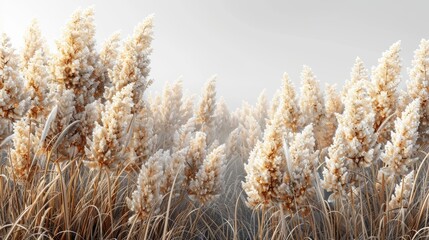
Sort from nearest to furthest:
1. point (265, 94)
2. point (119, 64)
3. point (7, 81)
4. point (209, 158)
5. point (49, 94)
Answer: point (7, 81) → point (49, 94) → point (209, 158) → point (119, 64) → point (265, 94)

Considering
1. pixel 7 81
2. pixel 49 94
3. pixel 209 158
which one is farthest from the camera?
pixel 209 158

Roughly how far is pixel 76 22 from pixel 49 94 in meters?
0.68

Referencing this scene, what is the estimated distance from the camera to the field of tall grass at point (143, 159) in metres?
2.70

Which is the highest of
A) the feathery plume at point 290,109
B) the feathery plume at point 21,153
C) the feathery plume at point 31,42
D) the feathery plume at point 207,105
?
the feathery plume at point 31,42

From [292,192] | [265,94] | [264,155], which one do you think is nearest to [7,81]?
[264,155]

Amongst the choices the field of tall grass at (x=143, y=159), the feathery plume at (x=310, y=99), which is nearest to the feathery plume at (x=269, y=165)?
the field of tall grass at (x=143, y=159)

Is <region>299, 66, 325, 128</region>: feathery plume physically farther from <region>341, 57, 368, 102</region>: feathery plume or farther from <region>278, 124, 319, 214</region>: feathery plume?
<region>278, 124, 319, 214</region>: feathery plume

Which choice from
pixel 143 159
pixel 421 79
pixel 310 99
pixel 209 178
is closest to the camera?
pixel 209 178

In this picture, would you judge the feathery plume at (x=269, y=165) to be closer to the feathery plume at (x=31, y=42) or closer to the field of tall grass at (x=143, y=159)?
the field of tall grass at (x=143, y=159)

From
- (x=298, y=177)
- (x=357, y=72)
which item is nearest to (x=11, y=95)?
(x=298, y=177)

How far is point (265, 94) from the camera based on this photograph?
10.7 m

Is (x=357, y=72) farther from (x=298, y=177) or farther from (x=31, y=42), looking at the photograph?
(x=31, y=42)

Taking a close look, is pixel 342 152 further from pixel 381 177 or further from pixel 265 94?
pixel 265 94

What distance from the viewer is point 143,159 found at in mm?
3441
